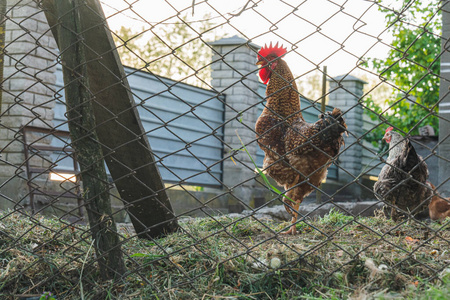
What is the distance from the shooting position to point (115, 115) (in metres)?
1.85

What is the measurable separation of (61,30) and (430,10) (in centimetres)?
755

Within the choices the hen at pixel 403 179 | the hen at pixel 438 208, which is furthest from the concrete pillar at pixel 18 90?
the hen at pixel 438 208

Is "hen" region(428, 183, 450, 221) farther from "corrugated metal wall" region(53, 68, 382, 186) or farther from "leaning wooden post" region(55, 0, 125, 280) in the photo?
"leaning wooden post" region(55, 0, 125, 280)

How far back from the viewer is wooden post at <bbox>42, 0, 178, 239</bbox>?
181 centimetres

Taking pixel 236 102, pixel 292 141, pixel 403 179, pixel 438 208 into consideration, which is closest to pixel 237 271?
pixel 292 141

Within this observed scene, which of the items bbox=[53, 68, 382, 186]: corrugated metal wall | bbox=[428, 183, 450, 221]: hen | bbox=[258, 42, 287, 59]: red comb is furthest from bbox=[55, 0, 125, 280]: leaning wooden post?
bbox=[53, 68, 382, 186]: corrugated metal wall

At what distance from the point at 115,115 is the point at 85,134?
6.3 inches

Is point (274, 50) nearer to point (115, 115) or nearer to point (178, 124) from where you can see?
point (115, 115)

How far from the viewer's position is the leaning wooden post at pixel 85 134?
1.75 m

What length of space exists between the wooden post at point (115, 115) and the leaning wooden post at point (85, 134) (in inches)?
1.9

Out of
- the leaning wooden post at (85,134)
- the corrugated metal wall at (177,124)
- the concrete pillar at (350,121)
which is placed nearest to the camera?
the leaning wooden post at (85,134)

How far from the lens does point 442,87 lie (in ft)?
15.6

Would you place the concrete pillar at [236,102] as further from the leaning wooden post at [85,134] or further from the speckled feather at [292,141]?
the leaning wooden post at [85,134]

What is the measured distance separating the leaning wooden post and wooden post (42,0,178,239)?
48mm
